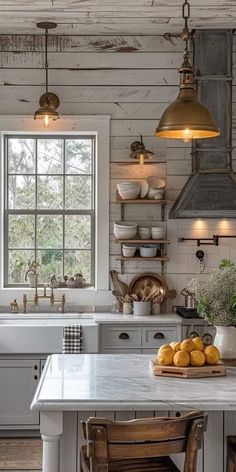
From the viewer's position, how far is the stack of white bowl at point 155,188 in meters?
6.25

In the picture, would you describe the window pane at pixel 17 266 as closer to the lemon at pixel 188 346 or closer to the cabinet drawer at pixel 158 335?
the cabinet drawer at pixel 158 335

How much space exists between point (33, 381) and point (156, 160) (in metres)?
2.19

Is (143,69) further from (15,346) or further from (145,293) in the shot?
(15,346)

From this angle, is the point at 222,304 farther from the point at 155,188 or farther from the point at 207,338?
the point at 155,188

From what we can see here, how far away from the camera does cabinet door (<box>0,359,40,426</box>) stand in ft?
18.6

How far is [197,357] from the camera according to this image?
351cm

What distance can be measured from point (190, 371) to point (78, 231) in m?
3.28

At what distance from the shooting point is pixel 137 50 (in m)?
6.40

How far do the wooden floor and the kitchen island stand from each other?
1.42 meters

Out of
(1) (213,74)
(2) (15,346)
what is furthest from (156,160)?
(2) (15,346)

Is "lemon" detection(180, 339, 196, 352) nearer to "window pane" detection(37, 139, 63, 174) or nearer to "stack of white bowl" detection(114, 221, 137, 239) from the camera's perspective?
"stack of white bowl" detection(114, 221, 137, 239)

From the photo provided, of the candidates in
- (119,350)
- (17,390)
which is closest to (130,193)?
(119,350)

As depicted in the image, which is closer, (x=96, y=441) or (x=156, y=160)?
(x=96, y=441)

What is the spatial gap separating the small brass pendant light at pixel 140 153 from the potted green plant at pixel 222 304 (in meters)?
2.49
